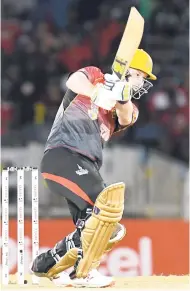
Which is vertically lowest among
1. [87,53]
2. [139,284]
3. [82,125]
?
[139,284]

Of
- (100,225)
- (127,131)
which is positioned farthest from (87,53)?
(100,225)

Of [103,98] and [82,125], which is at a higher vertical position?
[103,98]

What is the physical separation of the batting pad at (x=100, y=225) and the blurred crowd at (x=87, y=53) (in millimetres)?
3929

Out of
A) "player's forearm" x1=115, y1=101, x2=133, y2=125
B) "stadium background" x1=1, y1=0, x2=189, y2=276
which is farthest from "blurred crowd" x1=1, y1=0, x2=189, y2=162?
"player's forearm" x1=115, y1=101, x2=133, y2=125

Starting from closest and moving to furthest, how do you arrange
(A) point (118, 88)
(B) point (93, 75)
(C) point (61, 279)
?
(A) point (118, 88)
(B) point (93, 75)
(C) point (61, 279)

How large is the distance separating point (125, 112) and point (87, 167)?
14.3 inches

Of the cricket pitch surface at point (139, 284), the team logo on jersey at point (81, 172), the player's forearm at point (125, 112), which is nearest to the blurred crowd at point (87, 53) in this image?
the cricket pitch surface at point (139, 284)

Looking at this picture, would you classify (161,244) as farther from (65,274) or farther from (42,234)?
(65,274)

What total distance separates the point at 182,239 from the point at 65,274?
8.93 ft

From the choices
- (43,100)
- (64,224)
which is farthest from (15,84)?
(64,224)

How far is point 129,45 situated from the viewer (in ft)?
17.0

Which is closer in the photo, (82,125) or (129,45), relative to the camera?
(129,45)

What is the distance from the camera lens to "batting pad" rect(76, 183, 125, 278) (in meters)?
5.08

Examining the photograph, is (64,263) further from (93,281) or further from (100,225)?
(100,225)
